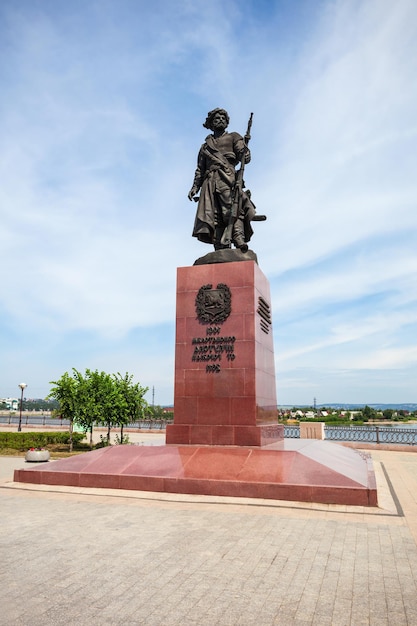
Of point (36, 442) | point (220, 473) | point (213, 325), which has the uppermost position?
point (213, 325)

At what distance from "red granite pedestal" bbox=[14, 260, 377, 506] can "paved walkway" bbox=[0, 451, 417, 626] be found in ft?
1.51

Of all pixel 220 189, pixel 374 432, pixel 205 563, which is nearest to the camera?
pixel 205 563

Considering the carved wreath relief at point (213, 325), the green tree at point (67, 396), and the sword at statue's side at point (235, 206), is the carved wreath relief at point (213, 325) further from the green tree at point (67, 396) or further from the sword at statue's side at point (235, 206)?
the green tree at point (67, 396)

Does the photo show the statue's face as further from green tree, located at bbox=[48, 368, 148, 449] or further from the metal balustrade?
the metal balustrade

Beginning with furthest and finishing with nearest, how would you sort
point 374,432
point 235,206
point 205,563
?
point 374,432 → point 235,206 → point 205,563

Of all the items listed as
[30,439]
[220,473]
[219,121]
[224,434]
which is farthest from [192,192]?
[30,439]

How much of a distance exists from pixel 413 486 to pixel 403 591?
261 inches

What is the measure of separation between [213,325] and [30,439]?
12.7 m

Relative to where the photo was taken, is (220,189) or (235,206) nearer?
(235,206)

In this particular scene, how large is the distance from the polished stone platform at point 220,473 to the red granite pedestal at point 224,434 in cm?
2

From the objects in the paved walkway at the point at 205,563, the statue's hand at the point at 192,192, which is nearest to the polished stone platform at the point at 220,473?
the paved walkway at the point at 205,563

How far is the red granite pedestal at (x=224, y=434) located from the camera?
7910 millimetres

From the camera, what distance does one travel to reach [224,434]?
32.4 feet

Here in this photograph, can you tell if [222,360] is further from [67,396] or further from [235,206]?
[67,396]
